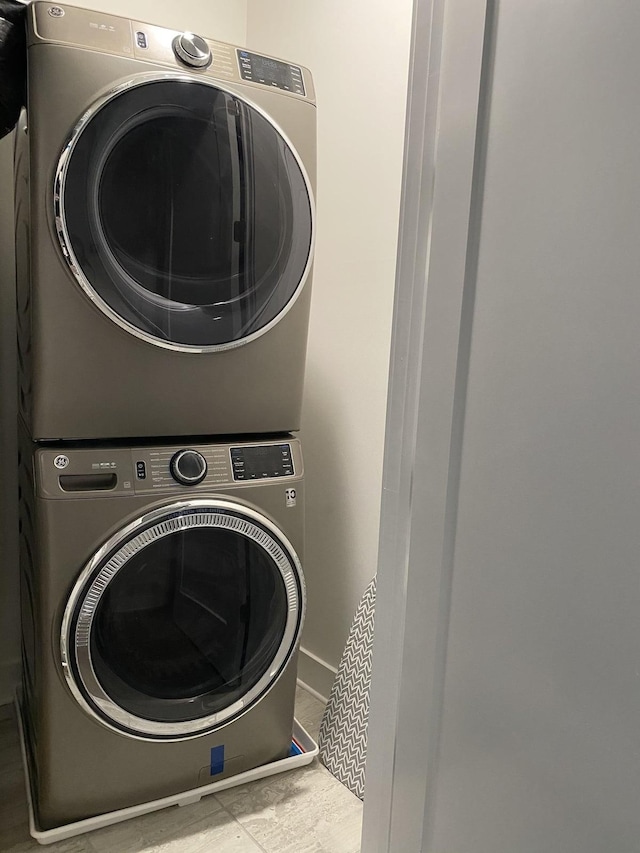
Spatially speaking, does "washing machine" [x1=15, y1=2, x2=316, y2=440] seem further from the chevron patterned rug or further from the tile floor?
the tile floor

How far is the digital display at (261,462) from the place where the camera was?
4.79 ft

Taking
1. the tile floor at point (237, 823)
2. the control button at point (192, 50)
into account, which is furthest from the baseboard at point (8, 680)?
the control button at point (192, 50)

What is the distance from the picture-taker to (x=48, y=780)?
1.33 metres

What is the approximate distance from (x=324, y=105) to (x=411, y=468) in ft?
4.90

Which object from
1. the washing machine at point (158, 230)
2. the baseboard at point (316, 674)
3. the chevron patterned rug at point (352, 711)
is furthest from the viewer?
the baseboard at point (316, 674)

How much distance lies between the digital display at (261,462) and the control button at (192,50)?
789mm

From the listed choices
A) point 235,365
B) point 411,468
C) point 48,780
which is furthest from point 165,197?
point 48,780

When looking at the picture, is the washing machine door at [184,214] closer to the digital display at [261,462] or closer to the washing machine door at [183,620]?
the digital display at [261,462]

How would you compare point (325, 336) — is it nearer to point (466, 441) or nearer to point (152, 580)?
point (152, 580)

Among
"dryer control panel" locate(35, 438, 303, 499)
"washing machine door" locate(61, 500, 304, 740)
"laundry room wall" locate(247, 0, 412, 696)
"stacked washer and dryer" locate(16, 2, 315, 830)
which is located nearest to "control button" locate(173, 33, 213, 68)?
"stacked washer and dryer" locate(16, 2, 315, 830)

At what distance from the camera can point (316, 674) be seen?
78.3 inches

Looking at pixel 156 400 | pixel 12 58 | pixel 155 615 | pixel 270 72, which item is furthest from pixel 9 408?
pixel 270 72

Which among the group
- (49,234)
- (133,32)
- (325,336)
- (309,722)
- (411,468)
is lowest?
(309,722)

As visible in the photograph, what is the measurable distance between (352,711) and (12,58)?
159cm
